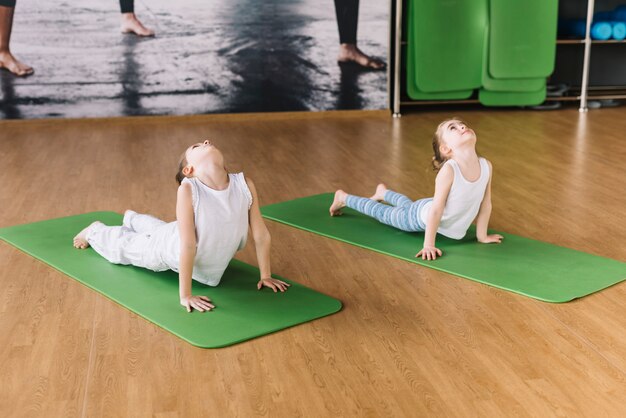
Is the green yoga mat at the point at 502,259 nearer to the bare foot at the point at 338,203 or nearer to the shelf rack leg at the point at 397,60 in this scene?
the bare foot at the point at 338,203

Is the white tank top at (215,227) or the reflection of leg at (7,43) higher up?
the reflection of leg at (7,43)

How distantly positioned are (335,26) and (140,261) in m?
3.51

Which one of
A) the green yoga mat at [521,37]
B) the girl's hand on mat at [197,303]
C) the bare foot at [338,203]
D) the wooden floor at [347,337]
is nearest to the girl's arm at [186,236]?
the girl's hand on mat at [197,303]

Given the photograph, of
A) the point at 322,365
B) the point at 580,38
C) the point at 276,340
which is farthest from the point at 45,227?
the point at 580,38

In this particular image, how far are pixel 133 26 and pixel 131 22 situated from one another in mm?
30

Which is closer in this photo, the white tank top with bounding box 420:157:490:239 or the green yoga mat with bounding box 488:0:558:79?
the white tank top with bounding box 420:157:490:239

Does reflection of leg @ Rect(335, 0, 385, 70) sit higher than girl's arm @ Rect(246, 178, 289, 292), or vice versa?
reflection of leg @ Rect(335, 0, 385, 70)

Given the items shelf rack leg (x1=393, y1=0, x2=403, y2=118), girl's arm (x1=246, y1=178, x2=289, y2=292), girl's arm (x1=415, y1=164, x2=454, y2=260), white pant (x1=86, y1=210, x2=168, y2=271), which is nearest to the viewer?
girl's arm (x1=246, y1=178, x2=289, y2=292)

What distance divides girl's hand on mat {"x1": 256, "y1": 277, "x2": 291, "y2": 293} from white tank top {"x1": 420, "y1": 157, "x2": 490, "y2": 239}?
65cm

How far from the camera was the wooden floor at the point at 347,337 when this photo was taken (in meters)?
1.88

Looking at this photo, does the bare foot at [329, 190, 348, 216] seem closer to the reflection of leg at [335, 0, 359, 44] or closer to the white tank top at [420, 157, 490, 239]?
the white tank top at [420, 157, 490, 239]

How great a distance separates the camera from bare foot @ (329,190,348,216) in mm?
3301

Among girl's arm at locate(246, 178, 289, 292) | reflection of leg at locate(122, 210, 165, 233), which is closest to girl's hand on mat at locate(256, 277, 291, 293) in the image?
girl's arm at locate(246, 178, 289, 292)

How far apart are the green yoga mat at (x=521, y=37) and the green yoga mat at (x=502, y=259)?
9.57 ft
